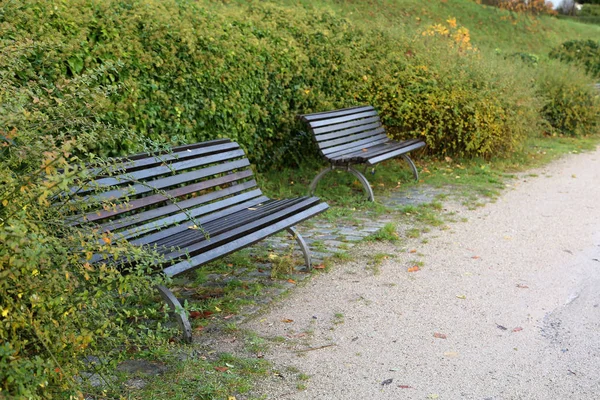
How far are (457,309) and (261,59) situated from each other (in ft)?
13.2

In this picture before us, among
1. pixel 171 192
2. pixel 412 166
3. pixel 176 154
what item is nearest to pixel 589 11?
pixel 412 166

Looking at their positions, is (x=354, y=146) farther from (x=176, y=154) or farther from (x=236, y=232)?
(x=176, y=154)

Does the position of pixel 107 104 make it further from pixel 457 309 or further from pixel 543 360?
pixel 543 360

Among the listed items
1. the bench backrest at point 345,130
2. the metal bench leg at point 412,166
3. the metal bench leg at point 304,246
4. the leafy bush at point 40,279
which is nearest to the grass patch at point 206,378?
the leafy bush at point 40,279

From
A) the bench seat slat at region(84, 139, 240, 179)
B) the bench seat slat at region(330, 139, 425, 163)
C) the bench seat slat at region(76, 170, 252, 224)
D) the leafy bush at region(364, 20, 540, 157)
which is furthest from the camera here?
the leafy bush at region(364, 20, 540, 157)

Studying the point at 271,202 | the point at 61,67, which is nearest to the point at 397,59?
the point at 271,202

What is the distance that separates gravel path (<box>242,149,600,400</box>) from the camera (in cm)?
352

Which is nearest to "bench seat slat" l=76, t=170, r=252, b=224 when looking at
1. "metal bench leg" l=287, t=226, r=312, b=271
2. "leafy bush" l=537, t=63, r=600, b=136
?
"metal bench leg" l=287, t=226, r=312, b=271

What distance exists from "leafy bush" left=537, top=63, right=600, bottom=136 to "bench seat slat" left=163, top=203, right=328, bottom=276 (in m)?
9.12

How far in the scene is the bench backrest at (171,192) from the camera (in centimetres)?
402

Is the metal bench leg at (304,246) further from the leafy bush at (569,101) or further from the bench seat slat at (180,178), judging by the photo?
the leafy bush at (569,101)

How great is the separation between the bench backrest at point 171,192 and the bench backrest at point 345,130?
177 cm

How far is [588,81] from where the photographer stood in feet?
44.0

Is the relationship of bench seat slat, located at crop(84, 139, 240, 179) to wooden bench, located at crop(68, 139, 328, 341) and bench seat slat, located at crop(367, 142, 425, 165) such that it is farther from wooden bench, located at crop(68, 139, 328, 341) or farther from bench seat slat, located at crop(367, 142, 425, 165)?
bench seat slat, located at crop(367, 142, 425, 165)
